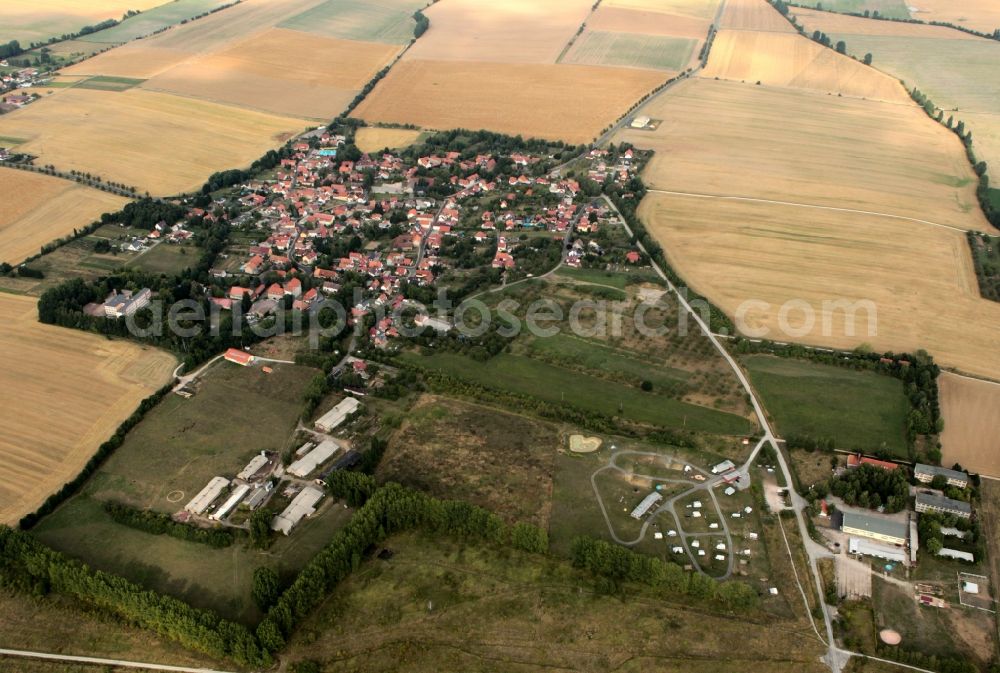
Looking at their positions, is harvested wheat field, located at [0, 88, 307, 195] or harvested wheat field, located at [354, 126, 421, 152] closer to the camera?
harvested wheat field, located at [0, 88, 307, 195]

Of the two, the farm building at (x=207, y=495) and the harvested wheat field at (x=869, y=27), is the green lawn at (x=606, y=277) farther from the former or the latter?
the harvested wheat field at (x=869, y=27)

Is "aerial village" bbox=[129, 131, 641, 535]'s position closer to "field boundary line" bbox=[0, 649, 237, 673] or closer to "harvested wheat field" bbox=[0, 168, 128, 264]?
"harvested wheat field" bbox=[0, 168, 128, 264]

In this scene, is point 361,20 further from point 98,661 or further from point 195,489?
point 98,661

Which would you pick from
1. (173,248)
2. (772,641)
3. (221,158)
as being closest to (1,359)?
(173,248)

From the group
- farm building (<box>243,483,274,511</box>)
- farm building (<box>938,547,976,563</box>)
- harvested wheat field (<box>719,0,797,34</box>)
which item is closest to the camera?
farm building (<box>938,547,976,563</box>)

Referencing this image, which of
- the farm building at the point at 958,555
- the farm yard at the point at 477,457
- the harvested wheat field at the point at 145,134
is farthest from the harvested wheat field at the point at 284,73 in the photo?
the farm building at the point at 958,555

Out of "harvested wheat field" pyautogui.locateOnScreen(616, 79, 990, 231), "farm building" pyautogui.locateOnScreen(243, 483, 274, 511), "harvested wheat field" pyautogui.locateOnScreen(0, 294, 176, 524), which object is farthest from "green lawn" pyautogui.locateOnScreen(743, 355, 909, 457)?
"harvested wheat field" pyautogui.locateOnScreen(0, 294, 176, 524)

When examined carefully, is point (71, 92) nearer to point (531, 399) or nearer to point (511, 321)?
point (511, 321)
